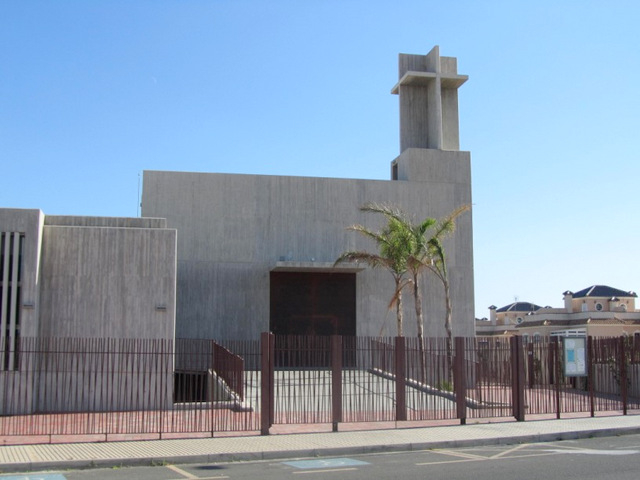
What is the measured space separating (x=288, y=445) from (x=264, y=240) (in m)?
19.2

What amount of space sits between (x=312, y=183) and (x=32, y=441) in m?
21.1

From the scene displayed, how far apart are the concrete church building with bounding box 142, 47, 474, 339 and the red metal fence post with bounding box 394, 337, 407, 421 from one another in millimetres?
14129

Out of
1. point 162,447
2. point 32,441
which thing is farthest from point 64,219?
point 162,447

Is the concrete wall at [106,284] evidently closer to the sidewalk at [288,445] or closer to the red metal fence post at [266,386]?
the red metal fence post at [266,386]

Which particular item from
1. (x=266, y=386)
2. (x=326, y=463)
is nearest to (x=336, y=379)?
(x=266, y=386)

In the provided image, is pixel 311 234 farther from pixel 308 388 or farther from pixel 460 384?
pixel 460 384

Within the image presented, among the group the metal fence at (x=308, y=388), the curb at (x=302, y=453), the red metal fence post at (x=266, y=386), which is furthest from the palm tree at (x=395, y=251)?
the red metal fence post at (x=266, y=386)

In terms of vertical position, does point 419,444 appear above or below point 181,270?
below

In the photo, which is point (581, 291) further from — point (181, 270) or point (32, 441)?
point (32, 441)

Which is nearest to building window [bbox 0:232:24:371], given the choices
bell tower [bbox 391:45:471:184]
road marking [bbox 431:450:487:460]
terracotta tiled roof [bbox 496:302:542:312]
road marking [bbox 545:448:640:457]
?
road marking [bbox 431:450:487:460]

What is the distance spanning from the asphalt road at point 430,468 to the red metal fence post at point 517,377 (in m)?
4.36

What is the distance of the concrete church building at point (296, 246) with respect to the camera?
1276 inches

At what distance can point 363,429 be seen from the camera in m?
17.3

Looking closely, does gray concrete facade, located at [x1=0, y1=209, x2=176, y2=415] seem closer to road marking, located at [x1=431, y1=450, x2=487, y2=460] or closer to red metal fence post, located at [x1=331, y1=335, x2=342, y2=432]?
red metal fence post, located at [x1=331, y1=335, x2=342, y2=432]
